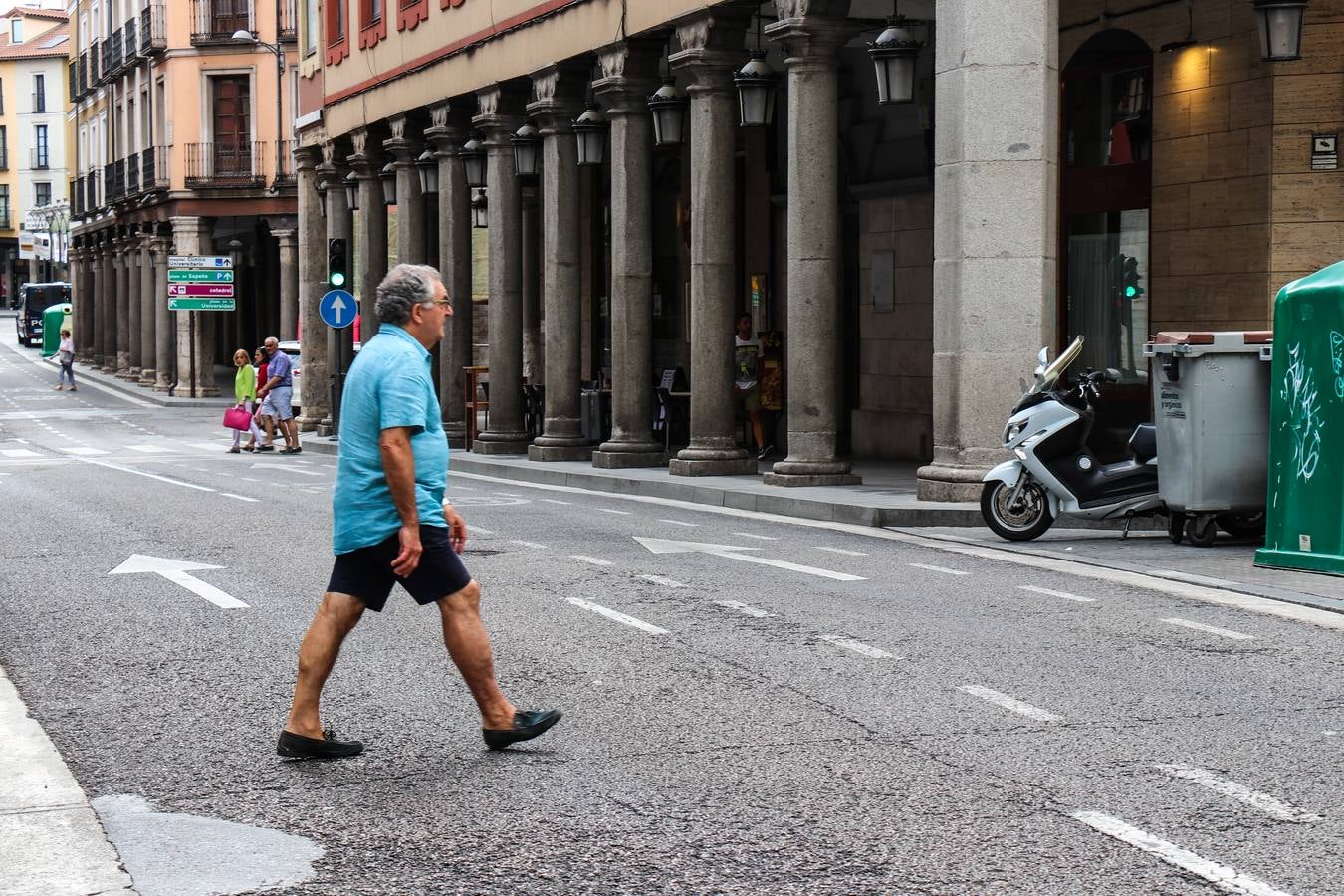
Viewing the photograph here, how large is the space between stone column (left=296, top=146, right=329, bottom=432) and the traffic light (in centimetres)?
428

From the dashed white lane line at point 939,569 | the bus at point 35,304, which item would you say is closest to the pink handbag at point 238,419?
the dashed white lane line at point 939,569

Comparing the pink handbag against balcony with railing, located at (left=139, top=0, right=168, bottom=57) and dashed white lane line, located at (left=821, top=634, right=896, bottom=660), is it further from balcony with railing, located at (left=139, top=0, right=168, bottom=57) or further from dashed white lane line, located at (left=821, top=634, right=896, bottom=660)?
balcony with railing, located at (left=139, top=0, right=168, bottom=57)

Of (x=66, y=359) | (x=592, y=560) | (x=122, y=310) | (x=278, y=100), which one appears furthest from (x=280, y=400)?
(x=122, y=310)

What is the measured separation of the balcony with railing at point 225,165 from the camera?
2302 inches

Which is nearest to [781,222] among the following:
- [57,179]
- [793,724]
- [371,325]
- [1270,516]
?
[371,325]

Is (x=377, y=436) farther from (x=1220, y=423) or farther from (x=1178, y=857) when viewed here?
(x=1220, y=423)

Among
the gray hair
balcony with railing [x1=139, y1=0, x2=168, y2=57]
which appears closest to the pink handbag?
the gray hair

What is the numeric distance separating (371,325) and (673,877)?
28.6 meters

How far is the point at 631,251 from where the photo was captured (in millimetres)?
22891

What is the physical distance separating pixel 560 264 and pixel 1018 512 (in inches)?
456

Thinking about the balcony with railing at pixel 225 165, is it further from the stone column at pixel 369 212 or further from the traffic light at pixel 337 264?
the traffic light at pixel 337 264

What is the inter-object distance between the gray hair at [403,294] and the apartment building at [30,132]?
125 meters

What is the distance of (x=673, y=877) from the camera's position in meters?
5.30

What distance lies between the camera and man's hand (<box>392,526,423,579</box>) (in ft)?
21.7
